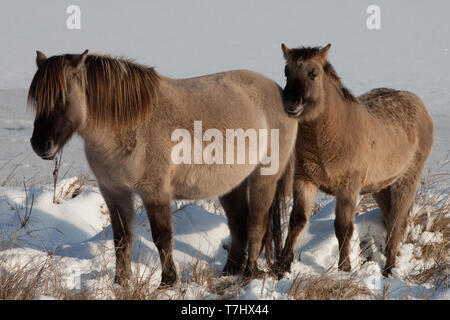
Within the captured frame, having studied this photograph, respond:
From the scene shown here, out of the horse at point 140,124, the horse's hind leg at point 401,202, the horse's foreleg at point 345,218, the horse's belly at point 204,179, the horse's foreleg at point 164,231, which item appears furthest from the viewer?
the horse's hind leg at point 401,202

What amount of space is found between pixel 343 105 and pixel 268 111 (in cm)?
77

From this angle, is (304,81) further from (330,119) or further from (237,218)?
(237,218)

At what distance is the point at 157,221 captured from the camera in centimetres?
448

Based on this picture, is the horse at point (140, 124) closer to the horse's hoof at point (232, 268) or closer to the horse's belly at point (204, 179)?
the horse's belly at point (204, 179)

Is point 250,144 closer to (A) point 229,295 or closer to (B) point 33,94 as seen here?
(A) point 229,295

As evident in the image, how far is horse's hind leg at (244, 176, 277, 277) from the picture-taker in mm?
5348

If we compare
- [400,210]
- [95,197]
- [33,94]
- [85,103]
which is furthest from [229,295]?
[95,197]

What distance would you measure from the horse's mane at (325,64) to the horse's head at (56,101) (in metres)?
2.01

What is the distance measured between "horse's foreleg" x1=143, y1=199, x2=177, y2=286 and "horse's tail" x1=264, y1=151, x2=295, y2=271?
51.1 inches

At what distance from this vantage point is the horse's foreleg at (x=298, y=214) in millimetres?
5387

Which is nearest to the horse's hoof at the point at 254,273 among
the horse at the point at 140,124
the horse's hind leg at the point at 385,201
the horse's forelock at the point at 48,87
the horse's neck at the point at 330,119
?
the horse at the point at 140,124

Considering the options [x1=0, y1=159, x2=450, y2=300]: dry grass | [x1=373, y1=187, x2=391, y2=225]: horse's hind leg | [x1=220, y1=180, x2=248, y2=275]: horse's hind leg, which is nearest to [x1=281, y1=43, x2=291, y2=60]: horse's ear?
[x1=220, y1=180, x2=248, y2=275]: horse's hind leg

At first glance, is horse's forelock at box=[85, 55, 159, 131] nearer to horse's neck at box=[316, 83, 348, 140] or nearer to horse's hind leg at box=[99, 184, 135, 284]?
horse's hind leg at box=[99, 184, 135, 284]
